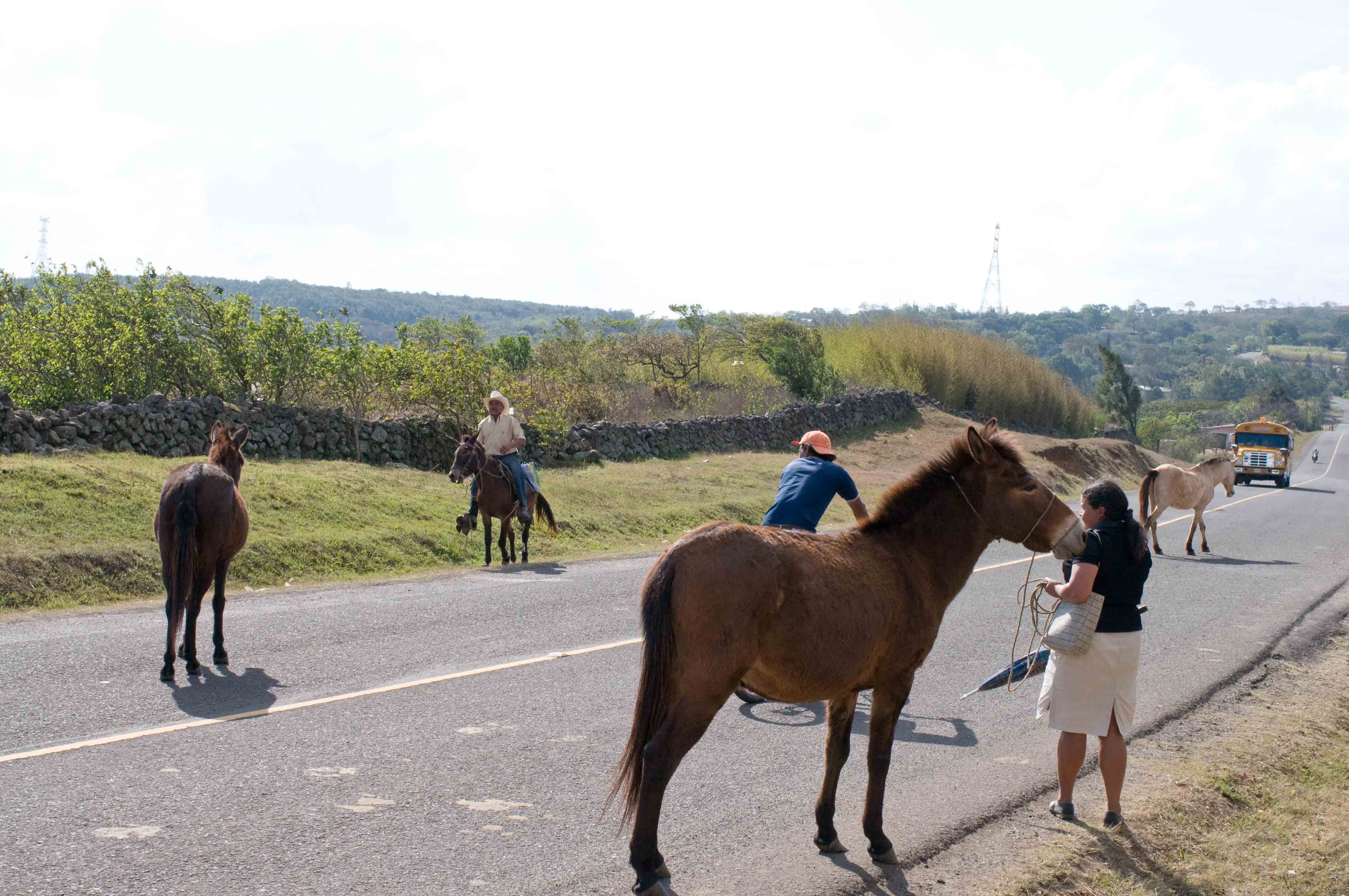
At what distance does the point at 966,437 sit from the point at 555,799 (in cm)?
288

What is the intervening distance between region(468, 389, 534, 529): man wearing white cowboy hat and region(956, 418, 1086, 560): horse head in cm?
1026

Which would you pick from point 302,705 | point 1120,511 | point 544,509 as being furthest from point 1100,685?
point 544,509

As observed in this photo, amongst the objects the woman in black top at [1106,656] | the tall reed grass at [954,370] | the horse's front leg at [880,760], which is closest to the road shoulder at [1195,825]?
the horse's front leg at [880,760]

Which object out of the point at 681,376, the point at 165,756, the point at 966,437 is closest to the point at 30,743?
the point at 165,756

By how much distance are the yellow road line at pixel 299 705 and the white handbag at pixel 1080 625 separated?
14.6ft

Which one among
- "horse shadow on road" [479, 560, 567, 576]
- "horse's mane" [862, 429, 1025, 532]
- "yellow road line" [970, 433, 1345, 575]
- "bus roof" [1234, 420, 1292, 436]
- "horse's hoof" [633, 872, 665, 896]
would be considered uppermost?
"horse's mane" [862, 429, 1025, 532]

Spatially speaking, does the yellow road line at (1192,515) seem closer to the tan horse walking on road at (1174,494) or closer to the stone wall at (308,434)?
the tan horse walking on road at (1174,494)

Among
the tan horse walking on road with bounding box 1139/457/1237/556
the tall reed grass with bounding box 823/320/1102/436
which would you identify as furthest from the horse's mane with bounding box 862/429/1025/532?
the tall reed grass with bounding box 823/320/1102/436

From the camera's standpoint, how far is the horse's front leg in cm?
490

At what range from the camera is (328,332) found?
2177cm

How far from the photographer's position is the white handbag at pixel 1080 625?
211 inches

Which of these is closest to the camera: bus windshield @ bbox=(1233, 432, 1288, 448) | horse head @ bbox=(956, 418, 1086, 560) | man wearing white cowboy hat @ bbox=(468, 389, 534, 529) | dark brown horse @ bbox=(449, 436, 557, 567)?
horse head @ bbox=(956, 418, 1086, 560)

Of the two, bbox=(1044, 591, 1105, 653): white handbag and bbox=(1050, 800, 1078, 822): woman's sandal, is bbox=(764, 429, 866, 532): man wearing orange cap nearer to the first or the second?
bbox=(1044, 591, 1105, 653): white handbag

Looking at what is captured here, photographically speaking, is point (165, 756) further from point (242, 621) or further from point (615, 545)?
point (615, 545)
